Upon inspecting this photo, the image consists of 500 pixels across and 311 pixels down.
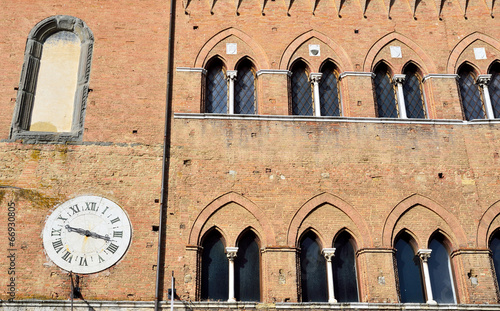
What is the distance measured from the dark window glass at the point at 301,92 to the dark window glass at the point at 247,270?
307 cm

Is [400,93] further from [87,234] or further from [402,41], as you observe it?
[87,234]

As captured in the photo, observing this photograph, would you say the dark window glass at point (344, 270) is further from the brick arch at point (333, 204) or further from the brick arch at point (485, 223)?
the brick arch at point (485, 223)

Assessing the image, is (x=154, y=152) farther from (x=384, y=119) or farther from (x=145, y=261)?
→ (x=384, y=119)

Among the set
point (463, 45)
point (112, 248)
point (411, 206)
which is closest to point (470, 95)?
point (463, 45)

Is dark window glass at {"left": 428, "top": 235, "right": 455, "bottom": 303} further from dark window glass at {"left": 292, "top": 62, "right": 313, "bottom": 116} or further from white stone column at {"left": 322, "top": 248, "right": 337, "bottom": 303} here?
dark window glass at {"left": 292, "top": 62, "right": 313, "bottom": 116}

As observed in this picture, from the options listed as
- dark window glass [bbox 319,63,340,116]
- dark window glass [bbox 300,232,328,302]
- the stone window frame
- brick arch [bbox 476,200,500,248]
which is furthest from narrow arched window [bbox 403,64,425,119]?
the stone window frame

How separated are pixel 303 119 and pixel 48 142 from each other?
17.1ft

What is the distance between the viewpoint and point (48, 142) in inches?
503

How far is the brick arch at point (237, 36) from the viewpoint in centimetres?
1384

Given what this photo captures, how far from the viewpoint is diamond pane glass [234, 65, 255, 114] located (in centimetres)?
1365

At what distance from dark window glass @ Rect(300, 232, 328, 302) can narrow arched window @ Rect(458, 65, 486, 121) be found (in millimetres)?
4608

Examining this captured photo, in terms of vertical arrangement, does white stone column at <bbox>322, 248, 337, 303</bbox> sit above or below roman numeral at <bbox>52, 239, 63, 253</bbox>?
below

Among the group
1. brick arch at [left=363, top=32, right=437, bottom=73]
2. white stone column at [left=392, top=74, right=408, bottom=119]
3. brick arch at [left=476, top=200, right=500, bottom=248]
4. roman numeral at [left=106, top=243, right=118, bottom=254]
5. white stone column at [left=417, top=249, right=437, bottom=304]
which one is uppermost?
brick arch at [left=363, top=32, right=437, bottom=73]

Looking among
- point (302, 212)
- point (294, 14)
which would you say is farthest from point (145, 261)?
point (294, 14)
